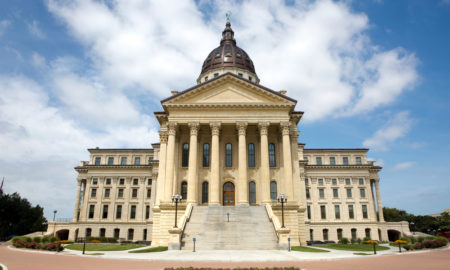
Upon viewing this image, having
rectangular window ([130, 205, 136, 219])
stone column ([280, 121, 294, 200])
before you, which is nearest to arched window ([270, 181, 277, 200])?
stone column ([280, 121, 294, 200])

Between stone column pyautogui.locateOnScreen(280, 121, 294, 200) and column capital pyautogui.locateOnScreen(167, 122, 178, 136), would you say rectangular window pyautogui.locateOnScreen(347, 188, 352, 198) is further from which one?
column capital pyautogui.locateOnScreen(167, 122, 178, 136)

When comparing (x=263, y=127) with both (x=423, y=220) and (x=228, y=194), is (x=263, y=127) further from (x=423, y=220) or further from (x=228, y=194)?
(x=423, y=220)

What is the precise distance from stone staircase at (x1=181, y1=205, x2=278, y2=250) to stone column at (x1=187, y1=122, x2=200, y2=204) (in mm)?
2245

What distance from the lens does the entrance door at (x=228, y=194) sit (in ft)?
134

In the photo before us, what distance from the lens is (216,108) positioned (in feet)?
131

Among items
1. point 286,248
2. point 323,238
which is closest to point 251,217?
point 286,248

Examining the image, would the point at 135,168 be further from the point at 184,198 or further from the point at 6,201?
the point at 184,198

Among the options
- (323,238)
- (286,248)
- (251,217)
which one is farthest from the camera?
(323,238)

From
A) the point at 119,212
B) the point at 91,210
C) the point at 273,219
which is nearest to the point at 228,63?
the point at 273,219

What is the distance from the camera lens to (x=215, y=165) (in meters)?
38.2

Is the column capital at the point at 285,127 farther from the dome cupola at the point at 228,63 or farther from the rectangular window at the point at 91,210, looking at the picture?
the rectangular window at the point at 91,210

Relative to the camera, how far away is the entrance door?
40.8 m

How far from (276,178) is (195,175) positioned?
34.2ft

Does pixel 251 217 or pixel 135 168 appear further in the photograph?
pixel 135 168
